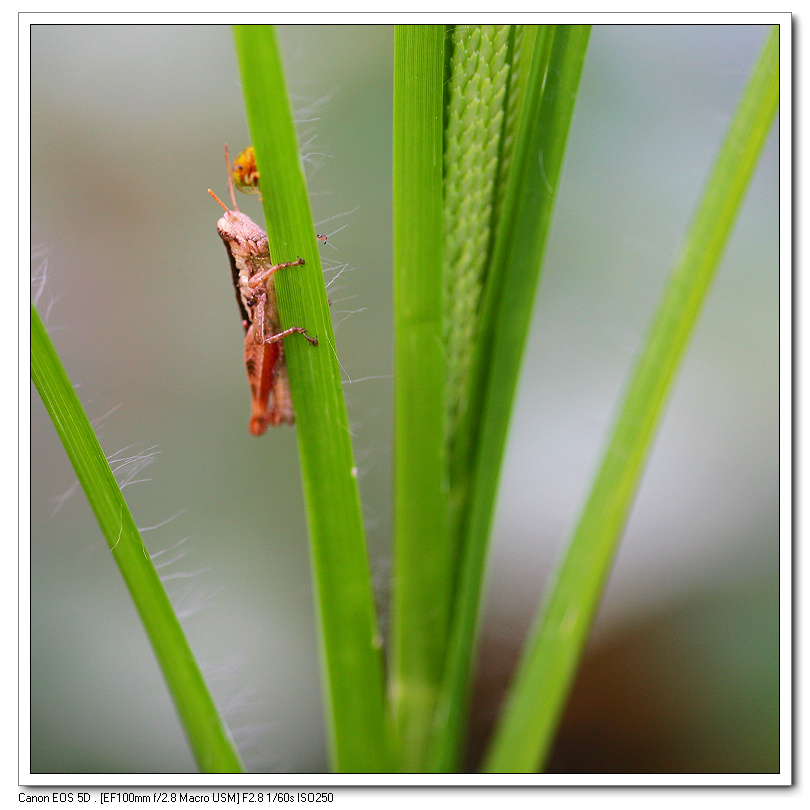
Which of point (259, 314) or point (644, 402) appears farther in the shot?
point (259, 314)

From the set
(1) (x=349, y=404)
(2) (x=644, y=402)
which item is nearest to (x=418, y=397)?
(1) (x=349, y=404)

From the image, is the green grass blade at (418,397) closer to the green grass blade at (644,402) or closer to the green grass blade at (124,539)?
the green grass blade at (644,402)

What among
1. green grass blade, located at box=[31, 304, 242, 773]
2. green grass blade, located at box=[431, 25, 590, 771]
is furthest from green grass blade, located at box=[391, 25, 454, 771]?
green grass blade, located at box=[31, 304, 242, 773]

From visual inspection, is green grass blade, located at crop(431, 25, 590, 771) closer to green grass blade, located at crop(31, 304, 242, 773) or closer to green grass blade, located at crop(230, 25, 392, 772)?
green grass blade, located at crop(230, 25, 392, 772)

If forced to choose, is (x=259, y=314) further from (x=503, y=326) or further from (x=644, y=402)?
(x=644, y=402)

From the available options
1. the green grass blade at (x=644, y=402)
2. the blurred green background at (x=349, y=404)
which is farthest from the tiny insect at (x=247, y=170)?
the green grass blade at (x=644, y=402)

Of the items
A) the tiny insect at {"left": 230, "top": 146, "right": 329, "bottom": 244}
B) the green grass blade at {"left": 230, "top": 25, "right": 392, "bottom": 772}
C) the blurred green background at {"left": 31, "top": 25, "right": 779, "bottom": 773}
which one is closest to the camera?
the green grass blade at {"left": 230, "top": 25, "right": 392, "bottom": 772}

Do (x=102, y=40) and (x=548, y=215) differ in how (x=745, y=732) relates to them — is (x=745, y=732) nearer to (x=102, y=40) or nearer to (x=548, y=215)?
(x=548, y=215)

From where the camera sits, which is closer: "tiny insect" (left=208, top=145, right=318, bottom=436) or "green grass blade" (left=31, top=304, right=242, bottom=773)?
"green grass blade" (left=31, top=304, right=242, bottom=773)
